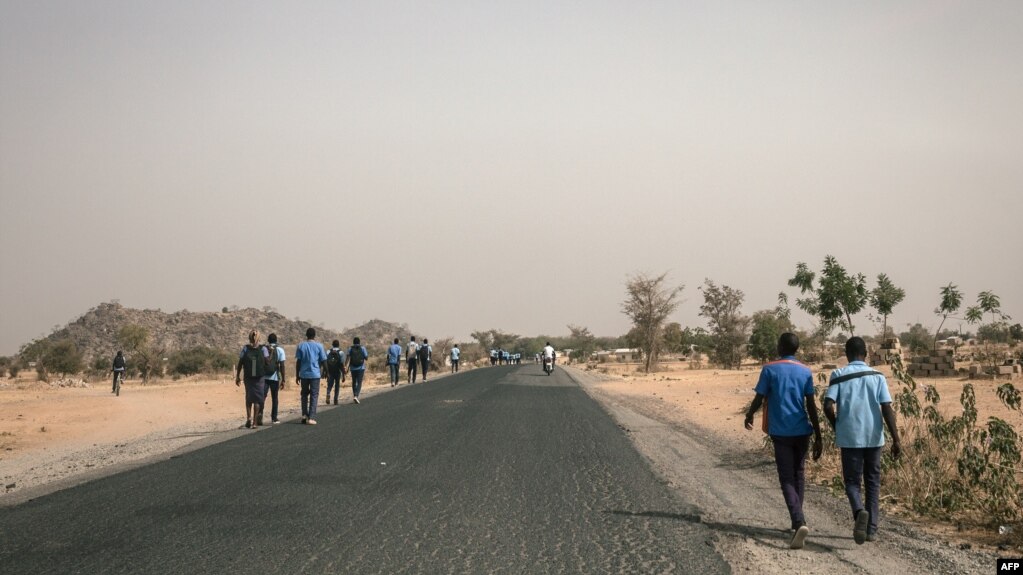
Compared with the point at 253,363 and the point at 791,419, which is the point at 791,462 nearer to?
the point at 791,419

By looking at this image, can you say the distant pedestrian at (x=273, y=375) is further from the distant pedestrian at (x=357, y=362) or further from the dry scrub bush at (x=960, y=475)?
the dry scrub bush at (x=960, y=475)

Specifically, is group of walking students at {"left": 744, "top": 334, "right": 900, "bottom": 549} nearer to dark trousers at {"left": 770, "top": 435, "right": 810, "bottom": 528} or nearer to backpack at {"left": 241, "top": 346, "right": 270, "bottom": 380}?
dark trousers at {"left": 770, "top": 435, "right": 810, "bottom": 528}

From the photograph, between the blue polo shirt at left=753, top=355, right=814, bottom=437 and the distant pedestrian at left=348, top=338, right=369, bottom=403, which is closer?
the blue polo shirt at left=753, top=355, right=814, bottom=437

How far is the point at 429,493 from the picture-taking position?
8891mm

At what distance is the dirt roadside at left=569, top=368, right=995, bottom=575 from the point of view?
626 centimetres

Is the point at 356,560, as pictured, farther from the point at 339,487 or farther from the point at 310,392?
the point at 310,392

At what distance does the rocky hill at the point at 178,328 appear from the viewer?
85500 millimetres

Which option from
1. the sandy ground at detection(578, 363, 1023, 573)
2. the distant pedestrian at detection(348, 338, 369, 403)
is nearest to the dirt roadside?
the sandy ground at detection(578, 363, 1023, 573)

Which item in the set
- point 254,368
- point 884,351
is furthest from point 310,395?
point 884,351

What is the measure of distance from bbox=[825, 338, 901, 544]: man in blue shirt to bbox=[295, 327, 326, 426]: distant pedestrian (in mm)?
12664

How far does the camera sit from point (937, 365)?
31562mm

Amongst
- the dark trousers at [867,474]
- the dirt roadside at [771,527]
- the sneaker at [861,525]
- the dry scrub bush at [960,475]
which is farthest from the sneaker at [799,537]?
the dry scrub bush at [960,475]

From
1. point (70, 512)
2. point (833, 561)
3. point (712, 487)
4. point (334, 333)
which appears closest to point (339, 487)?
point (70, 512)

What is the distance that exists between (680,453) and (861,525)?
6.14 metres
